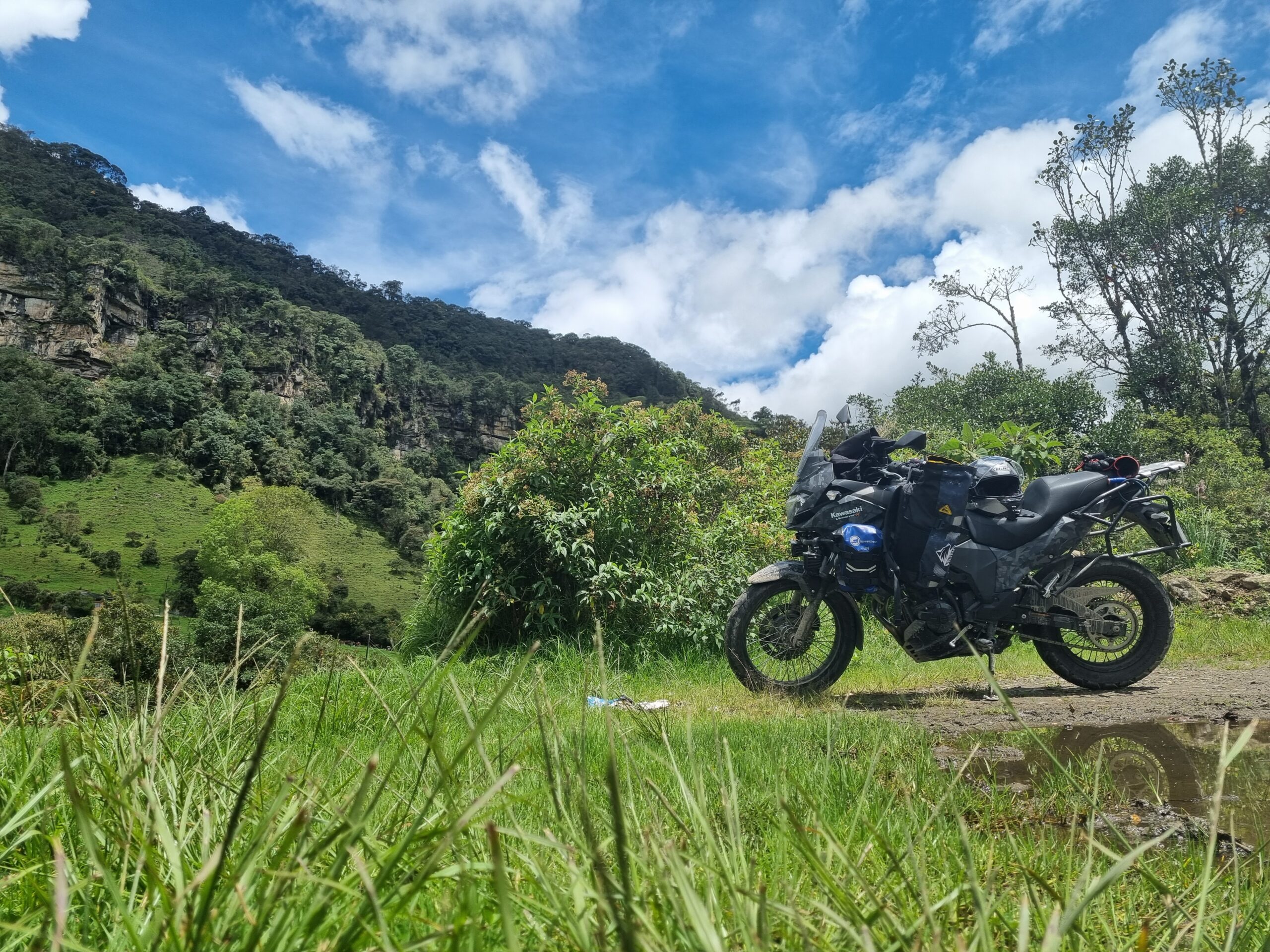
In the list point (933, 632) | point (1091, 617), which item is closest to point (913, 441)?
point (933, 632)

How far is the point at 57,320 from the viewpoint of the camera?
95.4 meters

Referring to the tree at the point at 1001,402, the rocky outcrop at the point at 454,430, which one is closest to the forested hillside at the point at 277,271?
the rocky outcrop at the point at 454,430

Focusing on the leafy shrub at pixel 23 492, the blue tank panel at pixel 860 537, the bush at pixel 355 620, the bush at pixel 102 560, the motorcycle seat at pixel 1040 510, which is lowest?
the bush at pixel 355 620

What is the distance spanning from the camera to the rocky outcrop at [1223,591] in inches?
282

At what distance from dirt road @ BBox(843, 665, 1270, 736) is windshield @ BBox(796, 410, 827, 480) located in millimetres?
1384

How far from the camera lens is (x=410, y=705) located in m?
1.24

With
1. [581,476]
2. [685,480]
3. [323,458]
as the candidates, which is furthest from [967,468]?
[323,458]

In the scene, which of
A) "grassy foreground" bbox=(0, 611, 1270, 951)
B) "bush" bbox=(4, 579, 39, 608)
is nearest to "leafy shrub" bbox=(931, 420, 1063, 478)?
"grassy foreground" bbox=(0, 611, 1270, 951)

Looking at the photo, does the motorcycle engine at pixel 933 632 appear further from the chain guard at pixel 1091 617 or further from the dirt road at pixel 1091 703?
the chain guard at pixel 1091 617

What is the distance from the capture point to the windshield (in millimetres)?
4785

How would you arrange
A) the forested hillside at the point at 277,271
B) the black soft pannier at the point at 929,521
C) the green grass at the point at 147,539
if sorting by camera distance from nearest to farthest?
the black soft pannier at the point at 929,521 < the green grass at the point at 147,539 < the forested hillside at the point at 277,271

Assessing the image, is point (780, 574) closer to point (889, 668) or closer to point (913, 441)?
point (913, 441)

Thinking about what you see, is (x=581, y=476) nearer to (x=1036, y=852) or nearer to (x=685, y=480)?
(x=685, y=480)

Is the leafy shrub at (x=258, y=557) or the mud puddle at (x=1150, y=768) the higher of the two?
the mud puddle at (x=1150, y=768)
